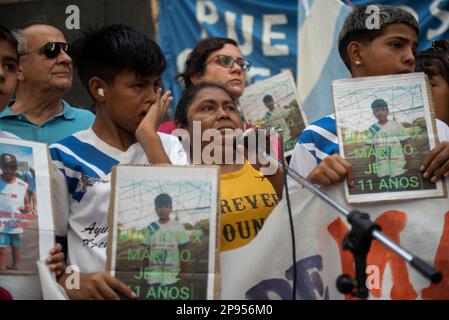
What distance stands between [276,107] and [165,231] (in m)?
1.80

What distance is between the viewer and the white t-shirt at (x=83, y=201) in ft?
9.61

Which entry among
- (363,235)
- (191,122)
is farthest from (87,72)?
(363,235)

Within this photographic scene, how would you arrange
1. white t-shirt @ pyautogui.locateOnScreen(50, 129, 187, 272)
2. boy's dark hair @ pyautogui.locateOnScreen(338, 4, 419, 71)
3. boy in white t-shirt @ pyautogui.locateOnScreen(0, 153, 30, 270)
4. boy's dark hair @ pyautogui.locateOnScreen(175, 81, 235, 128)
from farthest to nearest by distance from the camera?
boy's dark hair @ pyautogui.locateOnScreen(175, 81, 235, 128), boy's dark hair @ pyautogui.locateOnScreen(338, 4, 419, 71), white t-shirt @ pyautogui.locateOnScreen(50, 129, 187, 272), boy in white t-shirt @ pyautogui.locateOnScreen(0, 153, 30, 270)

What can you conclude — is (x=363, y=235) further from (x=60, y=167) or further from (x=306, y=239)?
(x=60, y=167)

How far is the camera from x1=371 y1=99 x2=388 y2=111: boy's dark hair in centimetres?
293

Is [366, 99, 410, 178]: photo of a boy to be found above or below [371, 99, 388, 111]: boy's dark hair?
below

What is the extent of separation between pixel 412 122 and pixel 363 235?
70cm

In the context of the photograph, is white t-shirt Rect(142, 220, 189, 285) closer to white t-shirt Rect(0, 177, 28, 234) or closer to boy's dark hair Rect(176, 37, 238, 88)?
white t-shirt Rect(0, 177, 28, 234)

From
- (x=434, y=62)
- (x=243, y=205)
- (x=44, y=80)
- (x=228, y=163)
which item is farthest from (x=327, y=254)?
(x=44, y=80)

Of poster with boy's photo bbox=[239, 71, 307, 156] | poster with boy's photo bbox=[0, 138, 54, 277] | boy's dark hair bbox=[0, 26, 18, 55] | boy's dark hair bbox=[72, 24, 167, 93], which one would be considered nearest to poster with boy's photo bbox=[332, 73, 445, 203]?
boy's dark hair bbox=[72, 24, 167, 93]

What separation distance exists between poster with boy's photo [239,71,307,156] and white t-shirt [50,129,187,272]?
49.9 inches

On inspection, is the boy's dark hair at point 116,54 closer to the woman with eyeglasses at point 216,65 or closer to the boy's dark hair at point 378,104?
the boy's dark hair at point 378,104

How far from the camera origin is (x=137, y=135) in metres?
3.04
